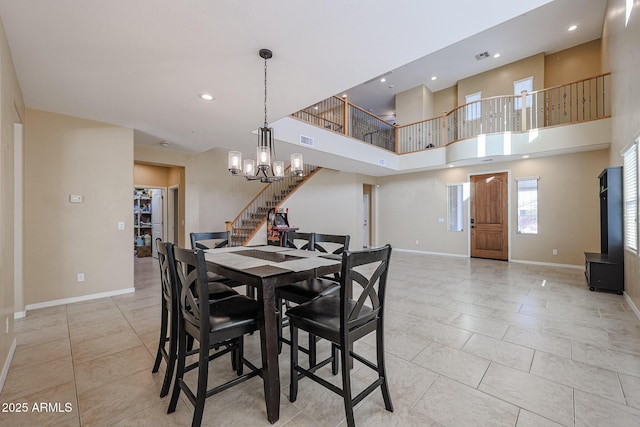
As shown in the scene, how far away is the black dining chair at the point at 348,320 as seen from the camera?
1536mm

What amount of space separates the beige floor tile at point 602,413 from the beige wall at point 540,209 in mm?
5799

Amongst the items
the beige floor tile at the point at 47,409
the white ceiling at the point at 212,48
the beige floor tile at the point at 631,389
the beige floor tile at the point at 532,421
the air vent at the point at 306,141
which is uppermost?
the white ceiling at the point at 212,48

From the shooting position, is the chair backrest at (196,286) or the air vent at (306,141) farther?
the air vent at (306,141)

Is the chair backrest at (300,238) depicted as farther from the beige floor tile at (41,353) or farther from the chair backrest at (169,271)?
the beige floor tile at (41,353)

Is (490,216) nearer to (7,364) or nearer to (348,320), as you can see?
(348,320)

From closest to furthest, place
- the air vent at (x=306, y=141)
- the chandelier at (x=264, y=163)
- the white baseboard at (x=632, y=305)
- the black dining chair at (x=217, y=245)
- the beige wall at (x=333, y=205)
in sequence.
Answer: the black dining chair at (x=217, y=245), the chandelier at (x=264, y=163), the white baseboard at (x=632, y=305), the air vent at (x=306, y=141), the beige wall at (x=333, y=205)

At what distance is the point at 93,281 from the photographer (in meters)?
4.06

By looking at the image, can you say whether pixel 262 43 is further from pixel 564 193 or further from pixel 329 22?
pixel 564 193

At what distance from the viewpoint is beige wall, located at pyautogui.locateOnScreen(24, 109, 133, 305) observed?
3.66 meters

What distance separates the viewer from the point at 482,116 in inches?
288

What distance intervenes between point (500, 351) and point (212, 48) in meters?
3.75

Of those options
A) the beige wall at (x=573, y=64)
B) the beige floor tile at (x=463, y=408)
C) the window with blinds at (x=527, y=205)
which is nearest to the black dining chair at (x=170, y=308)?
the beige floor tile at (x=463, y=408)

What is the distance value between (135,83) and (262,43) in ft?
5.46

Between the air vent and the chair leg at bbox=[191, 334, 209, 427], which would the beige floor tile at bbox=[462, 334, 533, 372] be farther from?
the air vent
